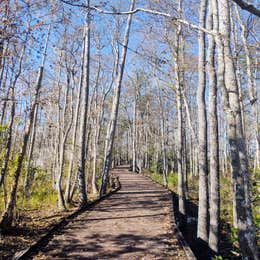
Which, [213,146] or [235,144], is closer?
[235,144]

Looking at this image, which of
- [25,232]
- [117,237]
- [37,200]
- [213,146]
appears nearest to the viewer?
[117,237]

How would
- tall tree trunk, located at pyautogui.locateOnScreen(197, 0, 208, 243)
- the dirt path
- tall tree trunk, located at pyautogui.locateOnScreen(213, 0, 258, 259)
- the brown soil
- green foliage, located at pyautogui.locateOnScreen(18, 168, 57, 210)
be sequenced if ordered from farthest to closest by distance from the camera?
green foliage, located at pyautogui.locateOnScreen(18, 168, 57, 210), tall tree trunk, located at pyautogui.locateOnScreen(197, 0, 208, 243), the brown soil, the dirt path, tall tree trunk, located at pyautogui.locateOnScreen(213, 0, 258, 259)

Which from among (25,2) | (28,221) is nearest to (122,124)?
(28,221)

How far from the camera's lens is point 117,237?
22.0 ft

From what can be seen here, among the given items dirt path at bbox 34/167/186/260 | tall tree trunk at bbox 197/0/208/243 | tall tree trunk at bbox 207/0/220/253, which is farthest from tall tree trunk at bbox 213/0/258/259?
tall tree trunk at bbox 197/0/208/243

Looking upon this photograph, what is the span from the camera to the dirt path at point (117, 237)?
5.57 m

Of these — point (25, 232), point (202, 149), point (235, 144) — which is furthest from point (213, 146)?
point (25, 232)

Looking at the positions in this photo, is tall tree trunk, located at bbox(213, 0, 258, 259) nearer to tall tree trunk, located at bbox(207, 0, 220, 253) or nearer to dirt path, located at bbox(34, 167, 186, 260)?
dirt path, located at bbox(34, 167, 186, 260)

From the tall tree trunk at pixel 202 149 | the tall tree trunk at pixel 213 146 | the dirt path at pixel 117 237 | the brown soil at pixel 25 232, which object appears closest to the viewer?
the dirt path at pixel 117 237

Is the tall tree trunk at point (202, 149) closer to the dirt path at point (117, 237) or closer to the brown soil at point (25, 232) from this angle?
the dirt path at point (117, 237)

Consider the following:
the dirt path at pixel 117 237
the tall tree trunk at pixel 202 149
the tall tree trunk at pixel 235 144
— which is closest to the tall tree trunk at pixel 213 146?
the tall tree trunk at pixel 202 149

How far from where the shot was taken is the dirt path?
18.3ft

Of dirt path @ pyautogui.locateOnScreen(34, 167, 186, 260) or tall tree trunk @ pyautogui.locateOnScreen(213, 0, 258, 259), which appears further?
dirt path @ pyautogui.locateOnScreen(34, 167, 186, 260)

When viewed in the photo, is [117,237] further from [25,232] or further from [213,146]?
[213,146]
